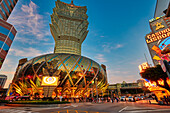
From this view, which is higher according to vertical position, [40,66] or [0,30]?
[0,30]

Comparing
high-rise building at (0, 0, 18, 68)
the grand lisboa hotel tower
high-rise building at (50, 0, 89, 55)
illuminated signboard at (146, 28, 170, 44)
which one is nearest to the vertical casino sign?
illuminated signboard at (146, 28, 170, 44)

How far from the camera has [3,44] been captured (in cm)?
3369

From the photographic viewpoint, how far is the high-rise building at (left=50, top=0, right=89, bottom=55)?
59.6 metres

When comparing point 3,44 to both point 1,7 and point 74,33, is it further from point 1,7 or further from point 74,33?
point 74,33

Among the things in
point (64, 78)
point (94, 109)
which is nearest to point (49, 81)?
point (94, 109)

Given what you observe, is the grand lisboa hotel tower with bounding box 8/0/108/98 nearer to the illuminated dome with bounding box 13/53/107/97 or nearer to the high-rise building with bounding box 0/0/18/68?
the illuminated dome with bounding box 13/53/107/97

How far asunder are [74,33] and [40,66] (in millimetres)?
30561

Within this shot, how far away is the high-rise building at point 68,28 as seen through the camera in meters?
59.6

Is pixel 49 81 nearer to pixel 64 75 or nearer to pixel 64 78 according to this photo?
pixel 64 78

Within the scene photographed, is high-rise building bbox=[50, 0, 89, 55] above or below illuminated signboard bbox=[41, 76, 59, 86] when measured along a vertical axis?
above

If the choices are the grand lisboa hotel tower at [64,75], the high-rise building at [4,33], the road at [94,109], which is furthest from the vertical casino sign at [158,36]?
the high-rise building at [4,33]

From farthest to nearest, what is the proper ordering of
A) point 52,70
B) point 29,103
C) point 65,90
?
point 65,90 < point 52,70 < point 29,103

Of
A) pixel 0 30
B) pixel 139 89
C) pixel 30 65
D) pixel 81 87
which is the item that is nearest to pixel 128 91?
pixel 139 89

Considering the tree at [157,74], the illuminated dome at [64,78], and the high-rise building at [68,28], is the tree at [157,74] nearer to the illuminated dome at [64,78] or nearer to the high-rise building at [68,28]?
the illuminated dome at [64,78]
